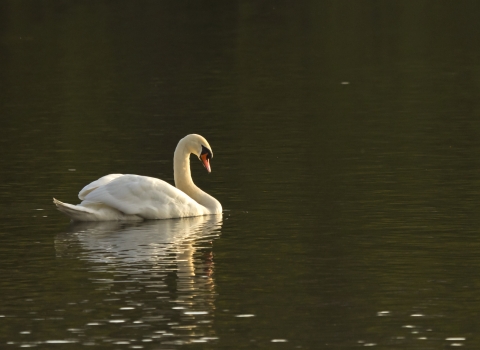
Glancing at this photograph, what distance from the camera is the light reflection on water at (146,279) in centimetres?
1191

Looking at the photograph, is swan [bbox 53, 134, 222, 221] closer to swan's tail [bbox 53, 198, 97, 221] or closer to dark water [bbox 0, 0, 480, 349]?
swan's tail [bbox 53, 198, 97, 221]

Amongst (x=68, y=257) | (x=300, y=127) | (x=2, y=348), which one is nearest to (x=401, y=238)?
(x=68, y=257)

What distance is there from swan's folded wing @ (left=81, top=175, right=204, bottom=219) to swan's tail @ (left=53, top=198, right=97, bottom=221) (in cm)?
15

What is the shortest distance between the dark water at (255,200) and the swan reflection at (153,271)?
33 millimetres

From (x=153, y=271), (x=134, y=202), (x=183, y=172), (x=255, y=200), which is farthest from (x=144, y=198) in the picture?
(x=153, y=271)

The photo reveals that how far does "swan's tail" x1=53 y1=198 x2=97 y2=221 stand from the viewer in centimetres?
1738

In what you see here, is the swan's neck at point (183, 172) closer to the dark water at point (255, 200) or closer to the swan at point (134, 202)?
the swan at point (134, 202)

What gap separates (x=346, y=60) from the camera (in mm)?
44062

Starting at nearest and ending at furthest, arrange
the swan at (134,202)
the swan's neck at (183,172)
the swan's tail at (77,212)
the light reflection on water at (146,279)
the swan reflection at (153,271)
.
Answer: the light reflection on water at (146,279) < the swan reflection at (153,271) < the swan's tail at (77,212) < the swan at (134,202) < the swan's neck at (183,172)

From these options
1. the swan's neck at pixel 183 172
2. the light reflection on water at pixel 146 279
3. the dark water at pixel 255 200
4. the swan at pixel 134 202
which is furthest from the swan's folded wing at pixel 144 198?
the swan's neck at pixel 183 172

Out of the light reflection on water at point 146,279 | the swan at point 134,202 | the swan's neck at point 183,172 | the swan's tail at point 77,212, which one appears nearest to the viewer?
the light reflection on water at point 146,279

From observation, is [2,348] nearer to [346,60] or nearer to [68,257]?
[68,257]

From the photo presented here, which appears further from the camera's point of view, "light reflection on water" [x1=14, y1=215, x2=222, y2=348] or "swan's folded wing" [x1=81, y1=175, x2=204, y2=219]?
"swan's folded wing" [x1=81, y1=175, x2=204, y2=219]

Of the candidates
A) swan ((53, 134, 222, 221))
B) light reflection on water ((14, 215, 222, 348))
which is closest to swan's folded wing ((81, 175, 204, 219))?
swan ((53, 134, 222, 221))
